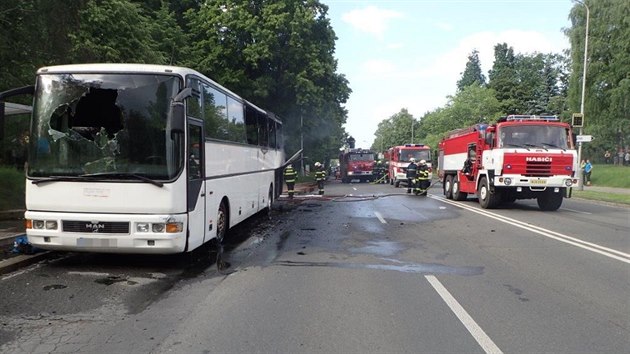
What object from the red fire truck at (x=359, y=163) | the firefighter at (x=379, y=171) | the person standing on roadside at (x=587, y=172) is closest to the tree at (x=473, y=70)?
the firefighter at (x=379, y=171)

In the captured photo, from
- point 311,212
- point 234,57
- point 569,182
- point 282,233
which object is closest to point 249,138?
point 282,233

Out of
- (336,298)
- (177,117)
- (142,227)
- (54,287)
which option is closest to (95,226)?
(142,227)

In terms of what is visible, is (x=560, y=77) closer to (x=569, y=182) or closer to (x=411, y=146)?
(x=411, y=146)

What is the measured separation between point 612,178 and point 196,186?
3550cm

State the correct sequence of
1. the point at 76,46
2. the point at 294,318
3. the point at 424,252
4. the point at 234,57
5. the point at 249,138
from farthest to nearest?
the point at 234,57, the point at 76,46, the point at 249,138, the point at 424,252, the point at 294,318

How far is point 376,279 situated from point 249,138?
250 inches

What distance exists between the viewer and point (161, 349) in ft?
14.7

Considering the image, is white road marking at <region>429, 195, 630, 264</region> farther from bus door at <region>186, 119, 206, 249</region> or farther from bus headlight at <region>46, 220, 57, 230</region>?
bus headlight at <region>46, 220, 57, 230</region>

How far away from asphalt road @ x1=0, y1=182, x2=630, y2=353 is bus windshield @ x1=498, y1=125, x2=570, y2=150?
581cm

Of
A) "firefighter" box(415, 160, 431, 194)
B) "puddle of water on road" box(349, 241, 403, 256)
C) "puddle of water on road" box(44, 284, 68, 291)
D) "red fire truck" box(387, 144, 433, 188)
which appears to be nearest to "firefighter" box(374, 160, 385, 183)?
"red fire truck" box(387, 144, 433, 188)

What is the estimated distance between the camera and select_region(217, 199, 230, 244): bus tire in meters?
9.59

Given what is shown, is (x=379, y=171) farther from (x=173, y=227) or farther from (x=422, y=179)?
(x=173, y=227)

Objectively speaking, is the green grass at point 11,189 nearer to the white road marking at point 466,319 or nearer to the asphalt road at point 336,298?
the asphalt road at point 336,298

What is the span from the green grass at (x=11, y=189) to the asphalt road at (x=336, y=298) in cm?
678
